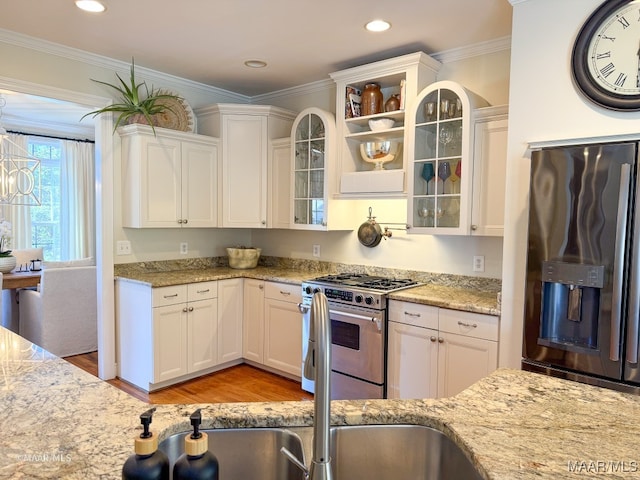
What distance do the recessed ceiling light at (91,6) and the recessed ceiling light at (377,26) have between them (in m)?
1.61

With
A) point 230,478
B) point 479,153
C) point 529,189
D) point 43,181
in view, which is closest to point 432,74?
point 479,153

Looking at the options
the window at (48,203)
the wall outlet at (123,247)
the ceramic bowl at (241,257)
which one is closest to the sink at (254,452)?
the wall outlet at (123,247)

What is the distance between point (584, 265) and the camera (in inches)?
79.0

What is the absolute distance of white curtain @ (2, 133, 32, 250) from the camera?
19.0ft

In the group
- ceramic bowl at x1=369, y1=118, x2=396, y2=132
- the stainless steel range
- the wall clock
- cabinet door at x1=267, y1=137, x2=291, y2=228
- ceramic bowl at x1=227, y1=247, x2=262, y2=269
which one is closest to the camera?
the wall clock

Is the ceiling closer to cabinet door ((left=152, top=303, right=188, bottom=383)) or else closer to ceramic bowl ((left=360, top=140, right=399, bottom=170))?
ceramic bowl ((left=360, top=140, right=399, bottom=170))

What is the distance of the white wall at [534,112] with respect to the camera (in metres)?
2.14

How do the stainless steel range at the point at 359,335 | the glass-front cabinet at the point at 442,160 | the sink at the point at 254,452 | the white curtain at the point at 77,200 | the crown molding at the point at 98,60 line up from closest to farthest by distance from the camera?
the sink at the point at 254,452 < the glass-front cabinet at the point at 442,160 < the stainless steel range at the point at 359,335 < the crown molding at the point at 98,60 < the white curtain at the point at 77,200

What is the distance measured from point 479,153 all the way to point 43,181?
5.99 metres

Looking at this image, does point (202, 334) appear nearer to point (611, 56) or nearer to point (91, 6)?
point (91, 6)

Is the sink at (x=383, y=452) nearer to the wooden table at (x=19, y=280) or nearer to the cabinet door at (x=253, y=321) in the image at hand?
the cabinet door at (x=253, y=321)

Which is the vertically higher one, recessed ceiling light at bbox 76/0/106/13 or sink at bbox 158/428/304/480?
recessed ceiling light at bbox 76/0/106/13

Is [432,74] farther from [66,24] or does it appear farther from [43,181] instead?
[43,181]

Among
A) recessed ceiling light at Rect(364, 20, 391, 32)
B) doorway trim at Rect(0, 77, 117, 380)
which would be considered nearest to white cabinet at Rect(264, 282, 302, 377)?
doorway trim at Rect(0, 77, 117, 380)
